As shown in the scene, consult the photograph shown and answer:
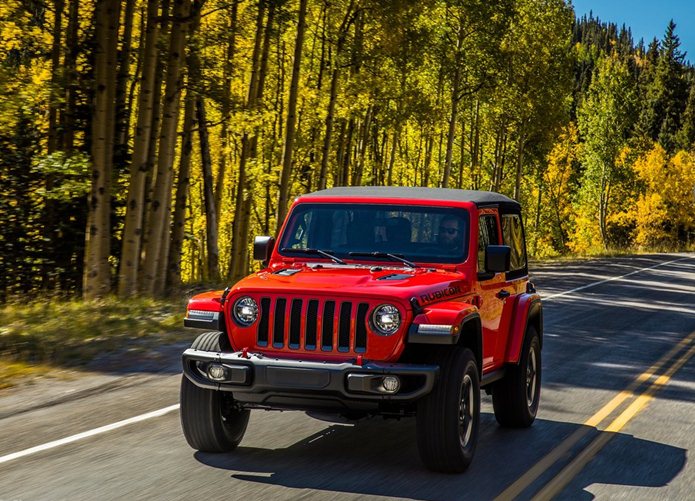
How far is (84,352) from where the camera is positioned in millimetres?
11398

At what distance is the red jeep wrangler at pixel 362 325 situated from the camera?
619 cm

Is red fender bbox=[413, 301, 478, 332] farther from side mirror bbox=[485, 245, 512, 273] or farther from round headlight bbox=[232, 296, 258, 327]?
round headlight bbox=[232, 296, 258, 327]

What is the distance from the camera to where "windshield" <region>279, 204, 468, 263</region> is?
7.56m

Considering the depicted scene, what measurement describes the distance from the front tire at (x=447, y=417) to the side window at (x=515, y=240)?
221 cm

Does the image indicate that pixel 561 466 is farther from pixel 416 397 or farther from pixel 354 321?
pixel 354 321

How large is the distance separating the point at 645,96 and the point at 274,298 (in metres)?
141

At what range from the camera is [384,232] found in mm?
7648

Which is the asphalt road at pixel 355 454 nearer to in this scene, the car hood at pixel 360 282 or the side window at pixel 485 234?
the car hood at pixel 360 282

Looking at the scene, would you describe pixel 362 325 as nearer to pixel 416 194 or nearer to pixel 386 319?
pixel 386 319

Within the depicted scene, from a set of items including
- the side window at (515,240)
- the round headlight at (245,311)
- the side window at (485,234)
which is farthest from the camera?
the side window at (515,240)

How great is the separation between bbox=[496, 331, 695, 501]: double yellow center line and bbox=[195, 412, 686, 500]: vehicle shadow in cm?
7

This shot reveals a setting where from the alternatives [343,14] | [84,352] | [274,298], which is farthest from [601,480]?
[343,14]

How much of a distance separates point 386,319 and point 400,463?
127 centimetres

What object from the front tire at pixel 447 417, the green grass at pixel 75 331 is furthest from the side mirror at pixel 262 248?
the green grass at pixel 75 331
